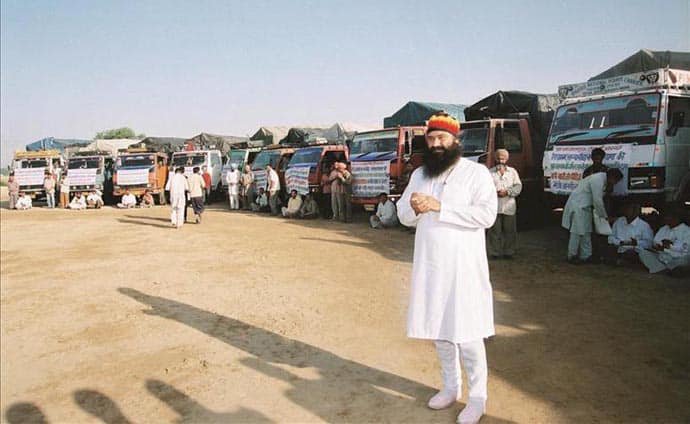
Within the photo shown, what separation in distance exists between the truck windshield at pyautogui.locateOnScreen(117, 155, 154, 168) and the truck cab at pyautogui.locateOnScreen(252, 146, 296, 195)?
505 centimetres

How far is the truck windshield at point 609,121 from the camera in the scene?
7.34 m

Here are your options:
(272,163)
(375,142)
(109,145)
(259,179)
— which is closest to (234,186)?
(259,179)

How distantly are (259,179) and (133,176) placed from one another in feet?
19.8

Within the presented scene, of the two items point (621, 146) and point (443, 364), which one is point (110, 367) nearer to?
point (443, 364)

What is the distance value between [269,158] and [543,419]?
1442 cm

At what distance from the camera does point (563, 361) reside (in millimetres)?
3863

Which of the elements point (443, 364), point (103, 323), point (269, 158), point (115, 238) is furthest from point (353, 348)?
point (269, 158)

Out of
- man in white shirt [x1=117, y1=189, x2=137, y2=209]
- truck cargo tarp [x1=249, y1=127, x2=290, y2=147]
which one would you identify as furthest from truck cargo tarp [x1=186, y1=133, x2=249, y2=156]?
man in white shirt [x1=117, y1=189, x2=137, y2=209]

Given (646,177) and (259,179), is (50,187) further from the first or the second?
(646,177)

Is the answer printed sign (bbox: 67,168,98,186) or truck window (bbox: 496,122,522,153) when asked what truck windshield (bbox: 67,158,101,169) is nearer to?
printed sign (bbox: 67,168,98,186)

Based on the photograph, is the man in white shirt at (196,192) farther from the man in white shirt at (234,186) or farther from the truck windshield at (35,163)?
the truck windshield at (35,163)

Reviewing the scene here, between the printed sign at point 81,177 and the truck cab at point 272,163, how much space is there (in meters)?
7.07

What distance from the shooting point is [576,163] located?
26.1ft

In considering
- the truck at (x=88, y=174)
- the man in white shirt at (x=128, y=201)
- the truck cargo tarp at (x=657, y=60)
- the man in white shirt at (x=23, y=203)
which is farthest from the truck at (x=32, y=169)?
the truck cargo tarp at (x=657, y=60)
